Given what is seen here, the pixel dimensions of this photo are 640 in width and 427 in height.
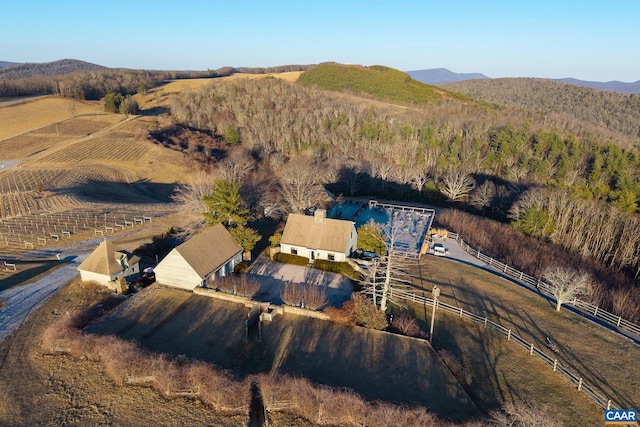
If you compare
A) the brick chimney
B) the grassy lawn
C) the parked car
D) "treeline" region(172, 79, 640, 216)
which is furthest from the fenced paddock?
"treeline" region(172, 79, 640, 216)

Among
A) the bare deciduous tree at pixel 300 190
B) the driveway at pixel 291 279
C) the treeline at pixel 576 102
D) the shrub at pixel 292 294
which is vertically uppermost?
the treeline at pixel 576 102

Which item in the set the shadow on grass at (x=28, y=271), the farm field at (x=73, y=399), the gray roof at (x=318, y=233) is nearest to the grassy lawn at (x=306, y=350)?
the farm field at (x=73, y=399)

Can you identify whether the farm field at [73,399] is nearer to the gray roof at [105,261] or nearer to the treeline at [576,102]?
the gray roof at [105,261]

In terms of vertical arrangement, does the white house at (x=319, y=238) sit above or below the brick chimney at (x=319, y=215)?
below

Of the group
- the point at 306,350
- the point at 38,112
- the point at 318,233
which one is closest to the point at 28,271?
the point at 318,233

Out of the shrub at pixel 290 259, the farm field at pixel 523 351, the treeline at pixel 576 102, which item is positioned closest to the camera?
the farm field at pixel 523 351

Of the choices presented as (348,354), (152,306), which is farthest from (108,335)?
(348,354)

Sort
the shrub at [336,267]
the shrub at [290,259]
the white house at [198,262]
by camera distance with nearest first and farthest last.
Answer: the white house at [198,262]
the shrub at [336,267]
the shrub at [290,259]
